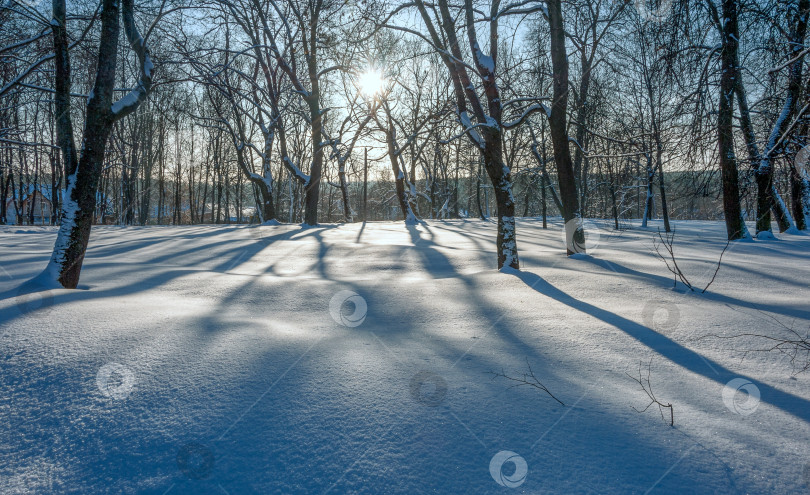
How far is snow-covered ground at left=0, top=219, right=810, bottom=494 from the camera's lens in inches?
53.7

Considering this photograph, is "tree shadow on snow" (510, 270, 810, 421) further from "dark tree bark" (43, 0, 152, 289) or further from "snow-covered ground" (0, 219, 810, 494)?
"dark tree bark" (43, 0, 152, 289)

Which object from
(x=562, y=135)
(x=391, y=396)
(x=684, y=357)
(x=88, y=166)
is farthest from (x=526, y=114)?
(x=88, y=166)

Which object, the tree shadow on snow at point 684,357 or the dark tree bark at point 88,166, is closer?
the tree shadow on snow at point 684,357

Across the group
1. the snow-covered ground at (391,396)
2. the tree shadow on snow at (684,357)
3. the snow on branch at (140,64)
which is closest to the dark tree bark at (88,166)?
the snow on branch at (140,64)

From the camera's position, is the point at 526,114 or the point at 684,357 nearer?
the point at 684,357

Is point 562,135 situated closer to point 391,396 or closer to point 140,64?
point 140,64

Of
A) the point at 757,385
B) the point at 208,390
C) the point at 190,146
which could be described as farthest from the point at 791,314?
the point at 190,146

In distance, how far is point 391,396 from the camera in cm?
185

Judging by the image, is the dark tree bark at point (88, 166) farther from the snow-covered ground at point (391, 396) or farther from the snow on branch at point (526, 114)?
the snow on branch at point (526, 114)

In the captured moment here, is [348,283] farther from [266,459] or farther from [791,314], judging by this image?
[791,314]

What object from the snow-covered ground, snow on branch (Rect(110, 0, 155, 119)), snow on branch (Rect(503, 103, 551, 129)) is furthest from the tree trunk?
snow on branch (Rect(110, 0, 155, 119))

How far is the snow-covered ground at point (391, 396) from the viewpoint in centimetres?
136

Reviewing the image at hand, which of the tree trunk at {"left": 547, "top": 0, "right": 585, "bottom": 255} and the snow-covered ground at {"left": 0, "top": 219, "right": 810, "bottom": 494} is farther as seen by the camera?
the tree trunk at {"left": 547, "top": 0, "right": 585, "bottom": 255}

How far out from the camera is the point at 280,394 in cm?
184
